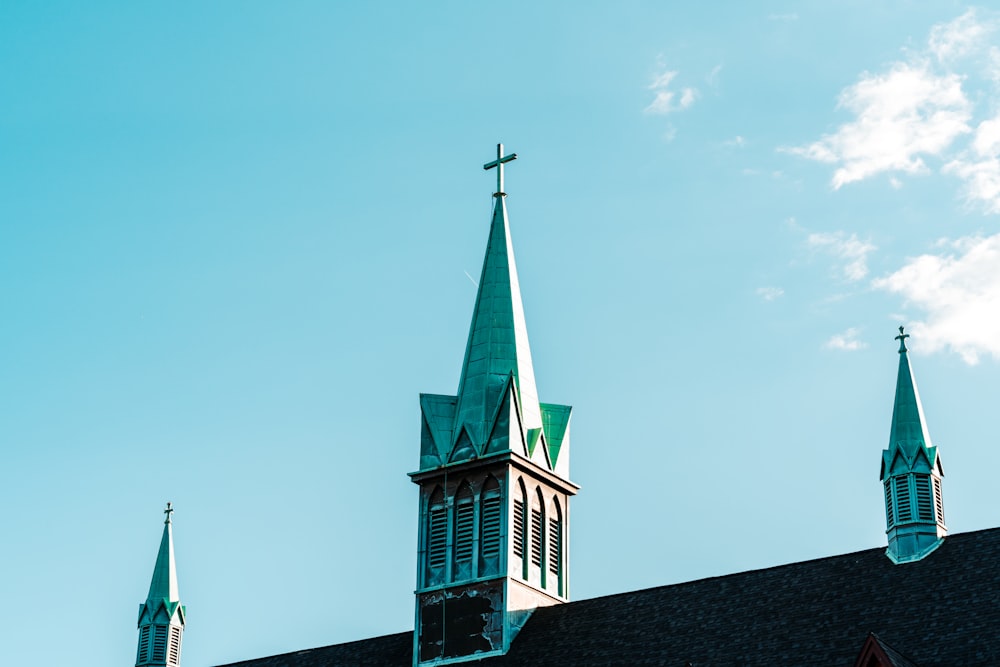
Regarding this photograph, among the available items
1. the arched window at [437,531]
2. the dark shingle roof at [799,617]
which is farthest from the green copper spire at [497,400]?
the dark shingle roof at [799,617]

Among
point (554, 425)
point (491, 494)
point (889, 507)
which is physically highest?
point (554, 425)

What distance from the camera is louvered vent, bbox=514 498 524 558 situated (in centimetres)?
6366

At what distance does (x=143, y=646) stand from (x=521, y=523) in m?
17.6

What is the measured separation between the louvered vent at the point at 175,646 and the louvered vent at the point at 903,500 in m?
29.8

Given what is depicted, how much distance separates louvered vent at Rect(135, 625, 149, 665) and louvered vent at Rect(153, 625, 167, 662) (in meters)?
0.30

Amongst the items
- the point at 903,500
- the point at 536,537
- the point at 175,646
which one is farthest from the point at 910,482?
the point at 175,646

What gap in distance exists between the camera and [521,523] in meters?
64.3

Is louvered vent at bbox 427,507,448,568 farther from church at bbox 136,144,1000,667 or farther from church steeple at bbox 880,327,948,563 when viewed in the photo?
church steeple at bbox 880,327,948,563

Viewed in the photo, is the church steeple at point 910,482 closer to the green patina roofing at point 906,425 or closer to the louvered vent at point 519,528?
the green patina roofing at point 906,425

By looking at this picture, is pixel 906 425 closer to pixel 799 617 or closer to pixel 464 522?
pixel 799 617

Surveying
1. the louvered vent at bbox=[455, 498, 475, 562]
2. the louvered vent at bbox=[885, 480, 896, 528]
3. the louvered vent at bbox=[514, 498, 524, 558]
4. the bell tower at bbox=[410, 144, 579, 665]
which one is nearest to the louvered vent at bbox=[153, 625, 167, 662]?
the bell tower at bbox=[410, 144, 579, 665]

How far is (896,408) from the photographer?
5869 cm

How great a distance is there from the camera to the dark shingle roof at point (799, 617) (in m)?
52.1

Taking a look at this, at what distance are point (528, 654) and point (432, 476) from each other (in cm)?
843
